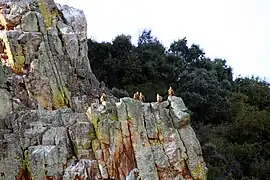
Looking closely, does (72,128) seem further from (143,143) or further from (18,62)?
(18,62)

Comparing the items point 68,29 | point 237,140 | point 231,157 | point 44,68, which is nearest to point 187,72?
point 237,140

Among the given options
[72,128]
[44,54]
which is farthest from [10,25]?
[72,128]

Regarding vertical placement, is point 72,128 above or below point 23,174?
above

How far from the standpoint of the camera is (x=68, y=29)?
26.7 meters

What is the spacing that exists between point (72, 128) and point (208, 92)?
20.0m

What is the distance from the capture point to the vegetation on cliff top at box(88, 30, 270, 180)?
31.0 metres

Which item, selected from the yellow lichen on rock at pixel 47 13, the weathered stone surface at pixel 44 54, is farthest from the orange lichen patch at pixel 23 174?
the yellow lichen on rock at pixel 47 13

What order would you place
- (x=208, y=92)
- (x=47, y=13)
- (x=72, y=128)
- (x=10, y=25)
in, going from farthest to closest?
(x=208, y=92) < (x=47, y=13) < (x=10, y=25) < (x=72, y=128)

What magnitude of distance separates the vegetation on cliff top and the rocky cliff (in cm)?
726

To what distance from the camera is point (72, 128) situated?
68.3 feet

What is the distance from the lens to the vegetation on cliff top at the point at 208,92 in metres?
31.0

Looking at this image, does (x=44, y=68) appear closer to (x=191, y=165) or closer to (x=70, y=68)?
(x=70, y=68)

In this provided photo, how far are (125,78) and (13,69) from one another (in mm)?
14820

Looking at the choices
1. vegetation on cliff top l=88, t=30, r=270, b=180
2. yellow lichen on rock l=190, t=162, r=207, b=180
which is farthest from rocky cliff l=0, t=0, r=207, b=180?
vegetation on cliff top l=88, t=30, r=270, b=180
